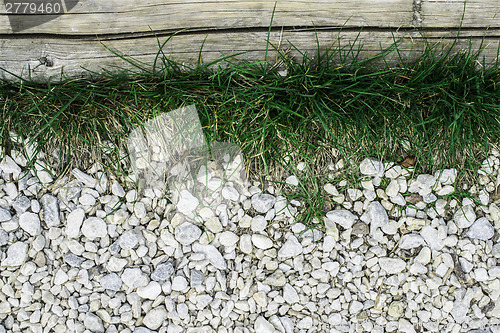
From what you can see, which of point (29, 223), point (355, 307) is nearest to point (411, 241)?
point (355, 307)

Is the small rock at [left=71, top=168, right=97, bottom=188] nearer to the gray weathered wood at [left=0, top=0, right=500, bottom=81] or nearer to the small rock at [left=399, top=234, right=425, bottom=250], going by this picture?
the gray weathered wood at [left=0, top=0, right=500, bottom=81]

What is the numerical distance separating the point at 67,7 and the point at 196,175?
1263 mm

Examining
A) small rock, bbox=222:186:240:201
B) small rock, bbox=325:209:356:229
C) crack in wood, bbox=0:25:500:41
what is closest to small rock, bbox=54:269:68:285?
small rock, bbox=222:186:240:201

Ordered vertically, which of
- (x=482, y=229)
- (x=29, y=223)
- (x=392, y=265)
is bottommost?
(x=392, y=265)

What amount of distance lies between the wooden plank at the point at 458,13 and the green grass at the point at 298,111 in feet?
0.60

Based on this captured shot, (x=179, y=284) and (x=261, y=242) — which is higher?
(x=261, y=242)

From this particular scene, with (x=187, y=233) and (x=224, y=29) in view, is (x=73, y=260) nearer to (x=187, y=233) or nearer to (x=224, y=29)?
(x=187, y=233)

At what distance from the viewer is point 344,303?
252cm

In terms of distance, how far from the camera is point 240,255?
8.28 feet

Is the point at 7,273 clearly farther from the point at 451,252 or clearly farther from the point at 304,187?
the point at 451,252

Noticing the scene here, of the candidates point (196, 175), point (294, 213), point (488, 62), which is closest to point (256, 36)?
point (196, 175)

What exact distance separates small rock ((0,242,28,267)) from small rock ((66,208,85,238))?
0.95 feet

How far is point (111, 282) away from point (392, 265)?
177 centimetres

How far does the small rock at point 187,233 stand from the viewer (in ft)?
8.25
